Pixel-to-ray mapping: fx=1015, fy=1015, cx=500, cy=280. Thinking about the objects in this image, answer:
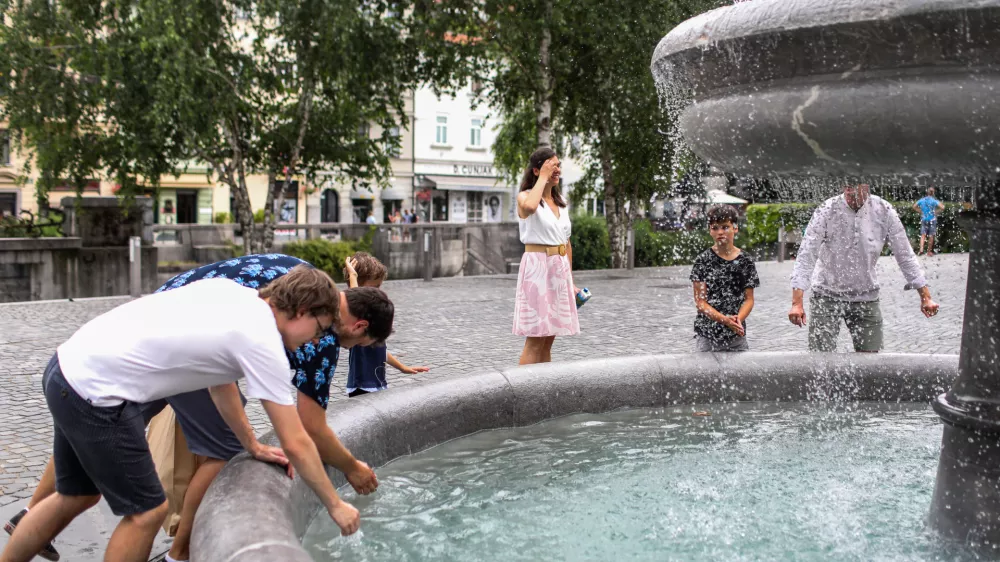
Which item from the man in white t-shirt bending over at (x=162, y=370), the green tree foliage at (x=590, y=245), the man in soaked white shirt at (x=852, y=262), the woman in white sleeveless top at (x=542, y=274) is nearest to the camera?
the man in white t-shirt bending over at (x=162, y=370)

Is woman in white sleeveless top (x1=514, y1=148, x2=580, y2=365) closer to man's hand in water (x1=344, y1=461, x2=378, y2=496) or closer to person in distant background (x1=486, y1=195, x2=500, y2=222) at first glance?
man's hand in water (x1=344, y1=461, x2=378, y2=496)

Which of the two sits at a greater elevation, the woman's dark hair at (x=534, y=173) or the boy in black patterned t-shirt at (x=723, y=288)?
the woman's dark hair at (x=534, y=173)

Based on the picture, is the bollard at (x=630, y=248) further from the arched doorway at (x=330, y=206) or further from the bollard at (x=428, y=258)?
the arched doorway at (x=330, y=206)

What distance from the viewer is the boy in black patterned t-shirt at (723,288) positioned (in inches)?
234

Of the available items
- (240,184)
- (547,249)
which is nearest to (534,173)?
(547,249)

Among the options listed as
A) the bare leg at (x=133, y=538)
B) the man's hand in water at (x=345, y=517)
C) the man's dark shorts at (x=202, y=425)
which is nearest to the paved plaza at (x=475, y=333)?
the man's dark shorts at (x=202, y=425)

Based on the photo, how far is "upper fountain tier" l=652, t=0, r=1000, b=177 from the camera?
A: 2752 mm

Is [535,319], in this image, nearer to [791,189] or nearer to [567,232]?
[567,232]

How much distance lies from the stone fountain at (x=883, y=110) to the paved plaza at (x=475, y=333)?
2301mm

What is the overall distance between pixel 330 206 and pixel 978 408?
46.0 meters

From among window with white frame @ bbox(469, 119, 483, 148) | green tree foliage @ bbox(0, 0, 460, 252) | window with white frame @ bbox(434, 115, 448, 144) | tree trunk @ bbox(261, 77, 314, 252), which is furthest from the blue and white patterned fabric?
window with white frame @ bbox(469, 119, 483, 148)

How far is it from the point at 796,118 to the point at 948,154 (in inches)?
17.2

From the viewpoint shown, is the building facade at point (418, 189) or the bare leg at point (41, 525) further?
the building facade at point (418, 189)

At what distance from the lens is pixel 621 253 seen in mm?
24469
